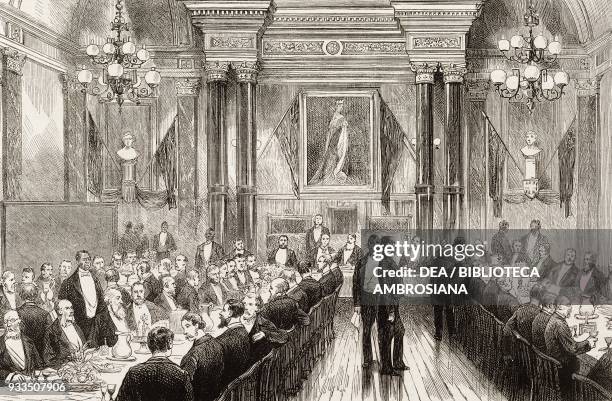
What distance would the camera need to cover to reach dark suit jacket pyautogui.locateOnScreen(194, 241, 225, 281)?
24.1 ft

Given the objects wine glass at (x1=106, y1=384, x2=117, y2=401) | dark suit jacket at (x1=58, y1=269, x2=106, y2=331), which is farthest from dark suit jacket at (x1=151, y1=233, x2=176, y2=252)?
wine glass at (x1=106, y1=384, x2=117, y2=401)

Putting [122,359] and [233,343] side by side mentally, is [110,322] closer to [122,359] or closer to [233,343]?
[122,359]

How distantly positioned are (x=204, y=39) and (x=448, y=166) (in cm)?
305

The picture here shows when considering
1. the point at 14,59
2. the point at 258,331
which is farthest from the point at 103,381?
the point at 14,59

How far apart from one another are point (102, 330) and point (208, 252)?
1.40m

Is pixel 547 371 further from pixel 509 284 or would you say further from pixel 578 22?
pixel 578 22

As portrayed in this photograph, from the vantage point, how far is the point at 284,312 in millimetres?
6410

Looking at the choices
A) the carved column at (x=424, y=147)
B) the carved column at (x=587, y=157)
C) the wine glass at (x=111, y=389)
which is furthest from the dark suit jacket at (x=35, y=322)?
the carved column at (x=587, y=157)

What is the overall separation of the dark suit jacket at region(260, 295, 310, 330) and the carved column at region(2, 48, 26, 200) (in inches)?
119

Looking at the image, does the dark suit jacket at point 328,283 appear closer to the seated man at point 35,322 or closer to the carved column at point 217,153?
the carved column at point 217,153

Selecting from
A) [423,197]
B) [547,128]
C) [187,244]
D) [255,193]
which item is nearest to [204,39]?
[255,193]

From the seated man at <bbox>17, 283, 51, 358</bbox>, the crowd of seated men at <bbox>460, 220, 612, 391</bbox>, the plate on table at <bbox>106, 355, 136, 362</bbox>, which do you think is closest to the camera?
the plate on table at <bbox>106, 355, 136, 362</bbox>

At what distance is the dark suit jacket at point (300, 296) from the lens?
262 inches

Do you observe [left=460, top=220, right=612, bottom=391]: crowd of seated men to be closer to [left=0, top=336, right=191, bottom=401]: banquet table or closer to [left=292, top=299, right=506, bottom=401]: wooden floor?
[left=292, top=299, right=506, bottom=401]: wooden floor
